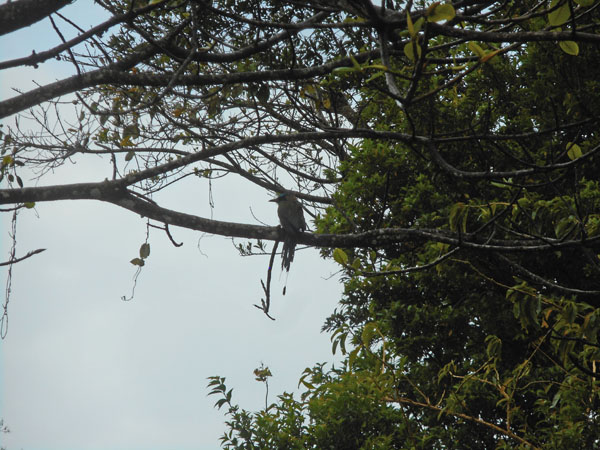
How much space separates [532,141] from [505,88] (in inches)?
21.3

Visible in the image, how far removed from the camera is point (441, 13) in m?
1.80

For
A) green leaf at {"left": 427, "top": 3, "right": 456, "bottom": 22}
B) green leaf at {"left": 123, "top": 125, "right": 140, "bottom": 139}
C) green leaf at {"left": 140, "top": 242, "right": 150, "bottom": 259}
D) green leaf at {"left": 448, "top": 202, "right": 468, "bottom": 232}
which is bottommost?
green leaf at {"left": 448, "top": 202, "right": 468, "bottom": 232}

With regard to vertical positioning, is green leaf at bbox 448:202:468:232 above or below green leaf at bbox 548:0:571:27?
below

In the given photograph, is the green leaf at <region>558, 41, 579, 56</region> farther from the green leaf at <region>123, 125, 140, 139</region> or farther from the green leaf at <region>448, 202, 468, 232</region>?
the green leaf at <region>123, 125, 140, 139</region>

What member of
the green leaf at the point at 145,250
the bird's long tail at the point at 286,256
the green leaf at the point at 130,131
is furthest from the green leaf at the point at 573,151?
the green leaf at the point at 130,131

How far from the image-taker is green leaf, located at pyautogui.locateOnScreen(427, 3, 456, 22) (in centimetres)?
177

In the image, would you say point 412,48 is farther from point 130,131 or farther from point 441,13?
point 130,131

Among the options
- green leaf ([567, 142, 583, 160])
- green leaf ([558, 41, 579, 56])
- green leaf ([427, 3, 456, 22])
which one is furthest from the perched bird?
green leaf ([427, 3, 456, 22])

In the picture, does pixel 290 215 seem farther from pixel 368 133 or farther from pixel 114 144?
pixel 368 133

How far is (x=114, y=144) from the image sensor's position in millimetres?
6148

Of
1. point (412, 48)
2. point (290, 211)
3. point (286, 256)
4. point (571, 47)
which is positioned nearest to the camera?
point (412, 48)

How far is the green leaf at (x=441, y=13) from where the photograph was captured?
5.82ft

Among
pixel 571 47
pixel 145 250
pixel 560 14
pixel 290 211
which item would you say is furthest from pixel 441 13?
pixel 290 211

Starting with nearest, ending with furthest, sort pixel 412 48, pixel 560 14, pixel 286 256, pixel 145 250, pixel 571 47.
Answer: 1. pixel 412 48
2. pixel 560 14
3. pixel 571 47
4. pixel 145 250
5. pixel 286 256
